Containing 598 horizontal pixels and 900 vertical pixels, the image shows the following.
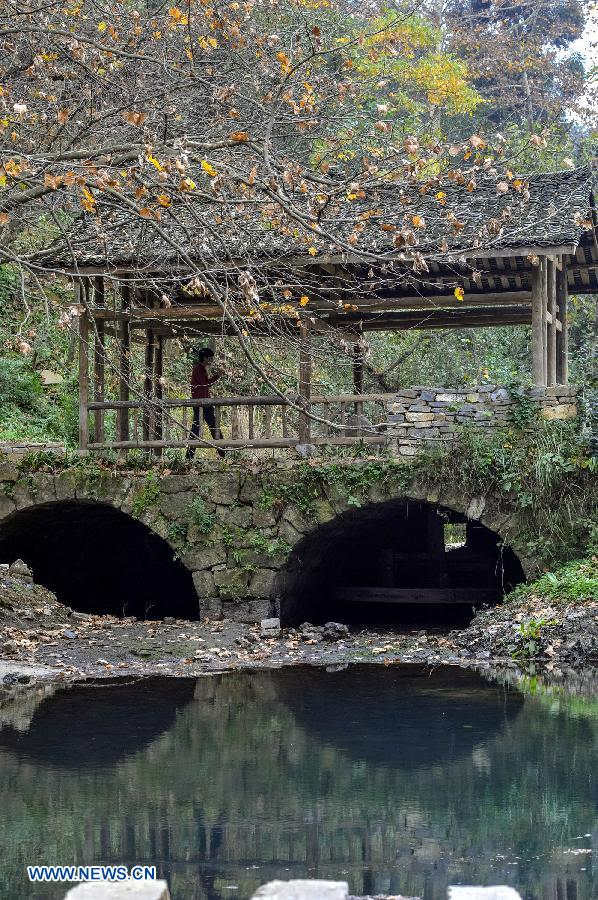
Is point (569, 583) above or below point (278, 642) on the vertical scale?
above

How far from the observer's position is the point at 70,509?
1680 cm

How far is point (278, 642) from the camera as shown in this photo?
14.2 metres

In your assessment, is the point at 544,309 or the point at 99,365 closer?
the point at 544,309

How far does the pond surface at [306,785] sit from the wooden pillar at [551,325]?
18.4 ft

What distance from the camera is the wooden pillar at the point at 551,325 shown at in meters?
15.4


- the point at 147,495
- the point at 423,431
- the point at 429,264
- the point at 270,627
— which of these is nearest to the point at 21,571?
the point at 147,495

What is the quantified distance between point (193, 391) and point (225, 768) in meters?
8.46

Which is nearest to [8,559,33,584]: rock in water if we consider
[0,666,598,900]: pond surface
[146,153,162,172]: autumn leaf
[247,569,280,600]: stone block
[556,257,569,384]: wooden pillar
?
[247,569,280,600]: stone block

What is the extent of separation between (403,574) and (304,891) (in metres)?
16.5

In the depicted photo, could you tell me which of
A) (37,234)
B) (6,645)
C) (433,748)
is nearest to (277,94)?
(433,748)

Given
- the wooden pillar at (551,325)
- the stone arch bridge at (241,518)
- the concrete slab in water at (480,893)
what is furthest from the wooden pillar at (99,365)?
the concrete slab in water at (480,893)

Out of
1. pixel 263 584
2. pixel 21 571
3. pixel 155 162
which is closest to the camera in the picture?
pixel 155 162

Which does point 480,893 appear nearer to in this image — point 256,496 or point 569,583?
point 569,583

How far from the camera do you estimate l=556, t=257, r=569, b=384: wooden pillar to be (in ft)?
53.5
